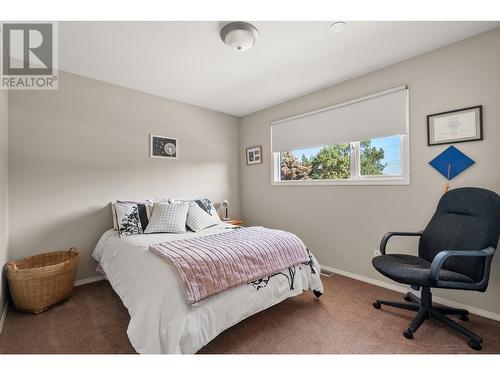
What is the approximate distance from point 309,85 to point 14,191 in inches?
138

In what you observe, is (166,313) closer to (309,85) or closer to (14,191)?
(14,191)

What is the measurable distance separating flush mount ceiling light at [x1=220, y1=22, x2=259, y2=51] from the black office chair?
2.16m

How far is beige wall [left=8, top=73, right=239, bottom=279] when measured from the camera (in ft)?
7.45

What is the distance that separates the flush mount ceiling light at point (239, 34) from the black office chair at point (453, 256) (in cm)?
216

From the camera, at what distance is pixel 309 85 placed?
9.46ft

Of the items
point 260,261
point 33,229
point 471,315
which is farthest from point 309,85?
point 33,229

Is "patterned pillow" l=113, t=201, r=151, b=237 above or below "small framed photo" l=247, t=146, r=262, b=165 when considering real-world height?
below

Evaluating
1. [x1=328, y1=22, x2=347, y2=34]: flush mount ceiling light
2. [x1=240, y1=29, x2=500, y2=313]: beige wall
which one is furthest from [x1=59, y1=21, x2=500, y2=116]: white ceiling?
[x1=240, y1=29, x2=500, y2=313]: beige wall

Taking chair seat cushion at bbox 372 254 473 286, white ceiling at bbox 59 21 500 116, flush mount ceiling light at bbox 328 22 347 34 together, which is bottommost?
chair seat cushion at bbox 372 254 473 286

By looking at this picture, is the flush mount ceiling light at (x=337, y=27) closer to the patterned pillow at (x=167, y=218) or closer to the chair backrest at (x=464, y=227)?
the chair backrest at (x=464, y=227)

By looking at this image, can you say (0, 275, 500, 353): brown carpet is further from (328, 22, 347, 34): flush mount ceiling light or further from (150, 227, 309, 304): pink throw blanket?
(328, 22, 347, 34): flush mount ceiling light

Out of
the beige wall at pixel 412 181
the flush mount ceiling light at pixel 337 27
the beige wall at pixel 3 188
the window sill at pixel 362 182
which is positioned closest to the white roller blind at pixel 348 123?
the beige wall at pixel 412 181

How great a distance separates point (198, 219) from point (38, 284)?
1.53 meters

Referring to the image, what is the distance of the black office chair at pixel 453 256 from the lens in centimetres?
154
